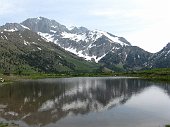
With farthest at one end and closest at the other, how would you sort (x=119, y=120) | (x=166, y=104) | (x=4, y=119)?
(x=166, y=104) < (x=4, y=119) < (x=119, y=120)

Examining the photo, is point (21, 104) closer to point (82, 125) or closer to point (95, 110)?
point (95, 110)

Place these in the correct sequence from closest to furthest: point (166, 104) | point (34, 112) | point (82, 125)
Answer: point (82, 125)
point (34, 112)
point (166, 104)

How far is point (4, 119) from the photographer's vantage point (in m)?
71.2

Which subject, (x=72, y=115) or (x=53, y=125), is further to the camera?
(x=72, y=115)

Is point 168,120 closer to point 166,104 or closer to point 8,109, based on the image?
point 166,104

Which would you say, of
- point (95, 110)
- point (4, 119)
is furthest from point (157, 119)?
point (4, 119)

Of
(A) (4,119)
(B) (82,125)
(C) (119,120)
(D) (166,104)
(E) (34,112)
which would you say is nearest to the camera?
(B) (82,125)

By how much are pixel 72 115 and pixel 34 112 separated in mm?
11825

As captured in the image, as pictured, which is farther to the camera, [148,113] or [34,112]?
[34,112]

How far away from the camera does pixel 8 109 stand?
283 feet

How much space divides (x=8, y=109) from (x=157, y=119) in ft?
137

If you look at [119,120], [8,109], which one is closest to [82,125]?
[119,120]

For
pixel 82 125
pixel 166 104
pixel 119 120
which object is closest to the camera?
pixel 82 125

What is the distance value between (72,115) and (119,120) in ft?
46.8
